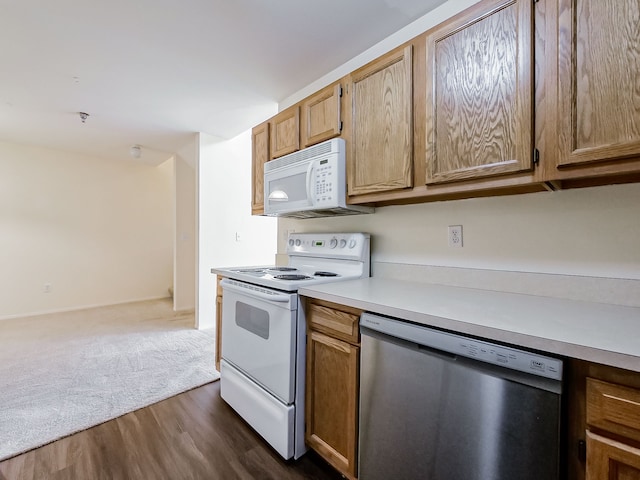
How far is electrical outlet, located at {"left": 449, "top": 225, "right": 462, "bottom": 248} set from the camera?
59.9 inches

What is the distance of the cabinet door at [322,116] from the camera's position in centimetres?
178

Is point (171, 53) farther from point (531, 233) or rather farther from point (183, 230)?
point (183, 230)

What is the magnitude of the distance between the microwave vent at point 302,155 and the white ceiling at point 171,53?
27.7 inches

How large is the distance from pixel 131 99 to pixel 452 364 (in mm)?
3235

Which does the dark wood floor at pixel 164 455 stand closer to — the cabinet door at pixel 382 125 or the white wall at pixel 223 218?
the cabinet door at pixel 382 125

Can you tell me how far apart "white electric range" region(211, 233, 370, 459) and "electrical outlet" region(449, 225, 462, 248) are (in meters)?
0.49

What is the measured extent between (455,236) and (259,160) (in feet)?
5.28

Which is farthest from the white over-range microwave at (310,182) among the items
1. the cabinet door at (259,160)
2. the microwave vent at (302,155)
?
the cabinet door at (259,160)

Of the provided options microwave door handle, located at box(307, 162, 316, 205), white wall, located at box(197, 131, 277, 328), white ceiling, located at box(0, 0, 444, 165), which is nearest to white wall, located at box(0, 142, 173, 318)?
white ceiling, located at box(0, 0, 444, 165)

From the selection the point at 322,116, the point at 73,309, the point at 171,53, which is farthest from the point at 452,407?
the point at 73,309

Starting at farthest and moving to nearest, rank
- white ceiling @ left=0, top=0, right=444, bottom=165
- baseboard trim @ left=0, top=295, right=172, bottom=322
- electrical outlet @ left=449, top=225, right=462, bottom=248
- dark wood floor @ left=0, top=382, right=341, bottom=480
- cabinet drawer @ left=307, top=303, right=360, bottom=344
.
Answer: baseboard trim @ left=0, top=295, right=172, bottom=322
white ceiling @ left=0, top=0, right=444, bottom=165
electrical outlet @ left=449, top=225, right=462, bottom=248
dark wood floor @ left=0, top=382, right=341, bottom=480
cabinet drawer @ left=307, top=303, right=360, bottom=344

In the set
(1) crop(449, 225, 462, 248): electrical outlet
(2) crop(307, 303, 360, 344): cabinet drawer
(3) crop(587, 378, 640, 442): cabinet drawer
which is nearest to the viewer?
(3) crop(587, 378, 640, 442): cabinet drawer

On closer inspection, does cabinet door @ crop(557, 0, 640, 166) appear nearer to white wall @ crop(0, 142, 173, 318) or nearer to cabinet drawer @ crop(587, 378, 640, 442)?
cabinet drawer @ crop(587, 378, 640, 442)

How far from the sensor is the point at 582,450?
0.74 metres
